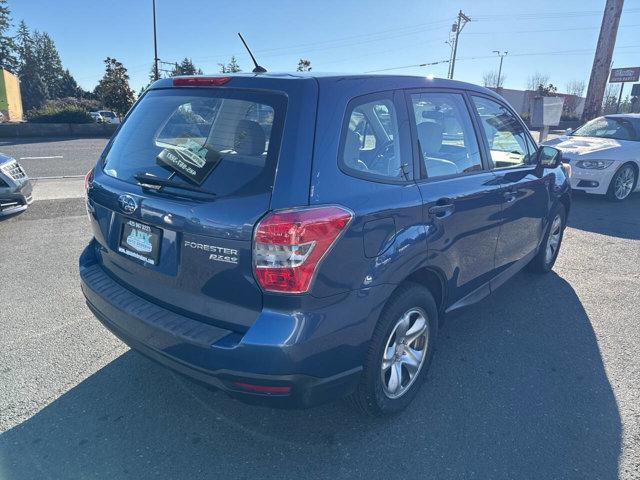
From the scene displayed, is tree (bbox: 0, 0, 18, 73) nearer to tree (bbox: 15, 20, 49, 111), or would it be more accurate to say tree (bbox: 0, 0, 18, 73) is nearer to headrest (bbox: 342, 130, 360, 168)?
tree (bbox: 15, 20, 49, 111)

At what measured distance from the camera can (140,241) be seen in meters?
2.39

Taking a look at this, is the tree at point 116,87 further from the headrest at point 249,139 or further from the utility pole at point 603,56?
the headrest at point 249,139

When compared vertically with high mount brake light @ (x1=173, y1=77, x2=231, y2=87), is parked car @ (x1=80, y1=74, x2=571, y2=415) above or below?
below

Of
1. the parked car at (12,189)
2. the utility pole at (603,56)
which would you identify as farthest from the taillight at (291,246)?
the utility pole at (603,56)

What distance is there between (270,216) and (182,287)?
0.64 m

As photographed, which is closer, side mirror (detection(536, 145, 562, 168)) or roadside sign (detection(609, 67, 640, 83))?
side mirror (detection(536, 145, 562, 168))

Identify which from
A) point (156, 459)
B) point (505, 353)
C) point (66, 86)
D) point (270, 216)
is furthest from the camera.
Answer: point (66, 86)

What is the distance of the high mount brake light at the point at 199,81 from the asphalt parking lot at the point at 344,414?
1702 millimetres

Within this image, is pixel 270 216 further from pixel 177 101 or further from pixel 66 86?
pixel 66 86

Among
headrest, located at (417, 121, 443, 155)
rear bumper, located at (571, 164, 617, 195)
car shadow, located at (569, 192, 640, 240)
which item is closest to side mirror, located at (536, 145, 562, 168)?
headrest, located at (417, 121, 443, 155)

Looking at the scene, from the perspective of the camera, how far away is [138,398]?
2.76 m

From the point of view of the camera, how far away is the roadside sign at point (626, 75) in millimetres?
37031

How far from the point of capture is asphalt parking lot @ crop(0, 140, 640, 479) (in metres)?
2.29

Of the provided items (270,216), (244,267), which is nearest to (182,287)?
(244,267)
